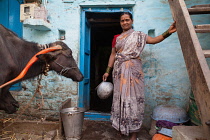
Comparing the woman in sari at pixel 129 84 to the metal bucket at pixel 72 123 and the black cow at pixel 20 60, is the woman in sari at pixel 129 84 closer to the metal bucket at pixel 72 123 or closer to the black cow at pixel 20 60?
the metal bucket at pixel 72 123

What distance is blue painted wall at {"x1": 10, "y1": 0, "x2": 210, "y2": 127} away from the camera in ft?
9.88

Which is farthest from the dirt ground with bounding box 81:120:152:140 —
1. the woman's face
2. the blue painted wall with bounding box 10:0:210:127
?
the woman's face

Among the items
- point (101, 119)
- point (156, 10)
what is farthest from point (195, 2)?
point (101, 119)

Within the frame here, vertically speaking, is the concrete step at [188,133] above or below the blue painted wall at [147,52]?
below

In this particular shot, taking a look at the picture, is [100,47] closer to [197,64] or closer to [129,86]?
[129,86]

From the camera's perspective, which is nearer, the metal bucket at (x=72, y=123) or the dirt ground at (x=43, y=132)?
the metal bucket at (x=72, y=123)

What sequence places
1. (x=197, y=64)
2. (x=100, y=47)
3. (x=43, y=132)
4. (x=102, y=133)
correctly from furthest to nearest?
(x=100, y=47) < (x=102, y=133) < (x=43, y=132) < (x=197, y=64)

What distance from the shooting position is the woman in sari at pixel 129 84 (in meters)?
2.26

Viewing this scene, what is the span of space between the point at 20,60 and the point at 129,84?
1.60m

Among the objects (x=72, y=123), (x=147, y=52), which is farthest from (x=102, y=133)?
(x=147, y=52)

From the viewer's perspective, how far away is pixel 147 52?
3.09m

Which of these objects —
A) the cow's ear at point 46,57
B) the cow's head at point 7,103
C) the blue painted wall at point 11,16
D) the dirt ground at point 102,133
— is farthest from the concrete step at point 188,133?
the blue painted wall at point 11,16

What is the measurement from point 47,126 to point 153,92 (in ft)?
6.95

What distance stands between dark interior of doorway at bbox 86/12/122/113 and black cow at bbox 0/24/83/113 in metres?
1.87
